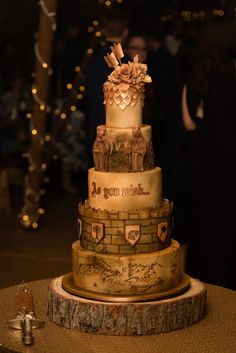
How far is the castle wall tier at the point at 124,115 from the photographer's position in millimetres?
3650

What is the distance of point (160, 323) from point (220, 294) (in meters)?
0.57

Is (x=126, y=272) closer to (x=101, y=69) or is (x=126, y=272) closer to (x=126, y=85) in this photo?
(x=126, y=85)

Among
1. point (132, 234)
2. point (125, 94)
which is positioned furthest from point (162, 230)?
point (125, 94)

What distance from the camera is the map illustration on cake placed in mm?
3639

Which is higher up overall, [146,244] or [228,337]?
[146,244]

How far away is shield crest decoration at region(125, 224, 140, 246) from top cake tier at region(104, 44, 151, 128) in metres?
0.38

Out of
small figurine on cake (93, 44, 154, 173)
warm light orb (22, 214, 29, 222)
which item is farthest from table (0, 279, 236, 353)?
warm light orb (22, 214, 29, 222)

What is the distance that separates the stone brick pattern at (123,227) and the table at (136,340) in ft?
1.08

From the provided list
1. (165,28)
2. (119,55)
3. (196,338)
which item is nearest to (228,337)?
(196,338)

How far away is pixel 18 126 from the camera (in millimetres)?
10656

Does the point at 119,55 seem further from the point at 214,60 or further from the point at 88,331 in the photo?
the point at 214,60

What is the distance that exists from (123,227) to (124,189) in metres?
0.14

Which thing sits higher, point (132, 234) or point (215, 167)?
point (215, 167)

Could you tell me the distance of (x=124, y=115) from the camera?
3652mm
